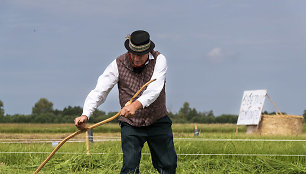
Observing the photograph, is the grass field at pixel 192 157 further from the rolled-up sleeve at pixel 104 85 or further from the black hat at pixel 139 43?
the black hat at pixel 139 43

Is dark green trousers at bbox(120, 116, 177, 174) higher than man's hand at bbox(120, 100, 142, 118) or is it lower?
lower

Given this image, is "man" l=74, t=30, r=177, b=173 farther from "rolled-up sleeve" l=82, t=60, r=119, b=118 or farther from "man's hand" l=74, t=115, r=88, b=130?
"man's hand" l=74, t=115, r=88, b=130

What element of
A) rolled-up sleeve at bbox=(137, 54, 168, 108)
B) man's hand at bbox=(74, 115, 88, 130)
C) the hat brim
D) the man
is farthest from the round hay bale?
man's hand at bbox=(74, 115, 88, 130)

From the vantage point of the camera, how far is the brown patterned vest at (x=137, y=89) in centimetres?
427

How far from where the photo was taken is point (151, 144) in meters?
4.47

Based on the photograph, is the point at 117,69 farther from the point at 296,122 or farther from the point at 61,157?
the point at 296,122

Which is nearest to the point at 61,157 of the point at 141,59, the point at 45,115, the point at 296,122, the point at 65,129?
the point at 141,59

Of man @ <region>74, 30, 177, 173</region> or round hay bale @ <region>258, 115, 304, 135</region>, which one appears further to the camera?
round hay bale @ <region>258, 115, 304, 135</region>

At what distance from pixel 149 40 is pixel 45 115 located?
18774 mm

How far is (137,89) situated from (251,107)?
10.9 meters

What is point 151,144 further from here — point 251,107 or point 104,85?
point 251,107

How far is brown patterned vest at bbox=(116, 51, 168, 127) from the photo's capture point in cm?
427

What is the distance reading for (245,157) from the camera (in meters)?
7.65

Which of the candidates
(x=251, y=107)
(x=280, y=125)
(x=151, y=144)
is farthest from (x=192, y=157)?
(x=251, y=107)
